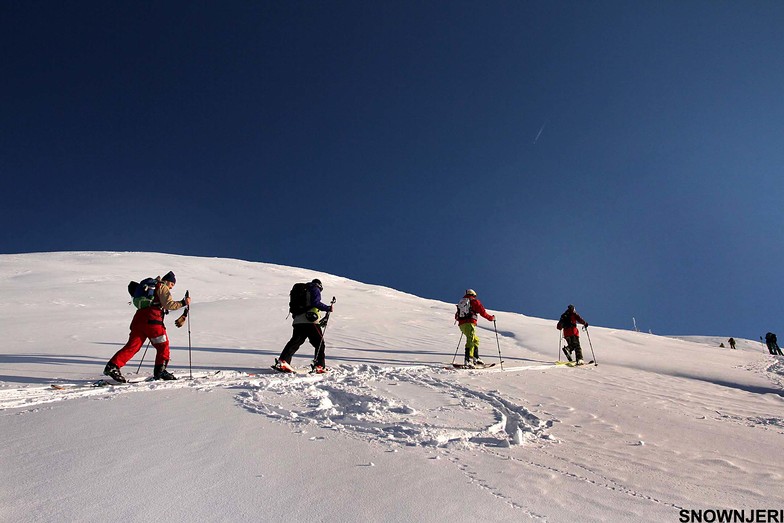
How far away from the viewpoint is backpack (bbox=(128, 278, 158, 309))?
6.36 meters

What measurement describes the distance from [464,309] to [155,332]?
20.3ft

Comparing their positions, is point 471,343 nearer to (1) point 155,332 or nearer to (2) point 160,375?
(2) point 160,375

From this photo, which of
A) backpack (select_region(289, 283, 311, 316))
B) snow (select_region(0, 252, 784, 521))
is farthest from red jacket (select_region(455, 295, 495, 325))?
backpack (select_region(289, 283, 311, 316))

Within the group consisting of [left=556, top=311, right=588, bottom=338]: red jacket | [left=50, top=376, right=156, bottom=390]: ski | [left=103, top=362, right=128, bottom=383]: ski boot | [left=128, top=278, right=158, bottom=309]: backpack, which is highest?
[left=128, top=278, right=158, bottom=309]: backpack

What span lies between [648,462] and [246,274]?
2562 centimetres

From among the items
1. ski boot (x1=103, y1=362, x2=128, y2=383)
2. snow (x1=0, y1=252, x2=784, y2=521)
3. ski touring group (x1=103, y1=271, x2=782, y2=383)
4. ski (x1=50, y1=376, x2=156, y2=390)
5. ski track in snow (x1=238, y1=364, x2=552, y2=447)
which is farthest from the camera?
ski touring group (x1=103, y1=271, x2=782, y2=383)

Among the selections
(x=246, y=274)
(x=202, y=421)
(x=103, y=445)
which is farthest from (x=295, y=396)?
(x=246, y=274)

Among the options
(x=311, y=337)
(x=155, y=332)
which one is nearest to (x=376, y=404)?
(x=311, y=337)

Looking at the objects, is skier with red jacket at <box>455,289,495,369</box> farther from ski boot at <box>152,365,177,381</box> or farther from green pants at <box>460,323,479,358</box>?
ski boot at <box>152,365,177,381</box>

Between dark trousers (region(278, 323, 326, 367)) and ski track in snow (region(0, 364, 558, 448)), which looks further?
dark trousers (region(278, 323, 326, 367))

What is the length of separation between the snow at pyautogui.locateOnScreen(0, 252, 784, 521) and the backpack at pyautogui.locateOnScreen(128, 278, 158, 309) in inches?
52.0

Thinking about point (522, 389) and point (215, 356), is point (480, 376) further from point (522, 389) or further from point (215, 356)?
point (215, 356)

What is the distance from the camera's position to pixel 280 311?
15719mm

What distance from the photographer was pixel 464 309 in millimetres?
9516
